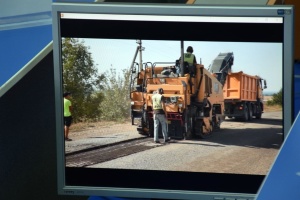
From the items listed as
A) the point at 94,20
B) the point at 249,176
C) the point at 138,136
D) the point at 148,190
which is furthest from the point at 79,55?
the point at 249,176

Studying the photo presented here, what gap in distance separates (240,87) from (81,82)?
14.1 inches

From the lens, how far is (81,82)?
84 cm

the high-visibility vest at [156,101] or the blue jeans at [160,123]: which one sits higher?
the high-visibility vest at [156,101]

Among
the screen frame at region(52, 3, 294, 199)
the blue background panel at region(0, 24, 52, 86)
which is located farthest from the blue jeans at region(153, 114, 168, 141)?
the blue background panel at region(0, 24, 52, 86)

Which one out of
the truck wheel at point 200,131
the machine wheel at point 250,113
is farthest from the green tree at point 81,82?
the machine wheel at point 250,113

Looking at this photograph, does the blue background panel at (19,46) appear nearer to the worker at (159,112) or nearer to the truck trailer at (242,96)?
the worker at (159,112)

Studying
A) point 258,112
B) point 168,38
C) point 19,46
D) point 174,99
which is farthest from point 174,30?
point 19,46

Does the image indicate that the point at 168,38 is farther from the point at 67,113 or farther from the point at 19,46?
the point at 19,46

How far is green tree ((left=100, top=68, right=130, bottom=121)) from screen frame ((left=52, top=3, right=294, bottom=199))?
10 cm

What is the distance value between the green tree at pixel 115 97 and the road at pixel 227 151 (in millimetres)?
102

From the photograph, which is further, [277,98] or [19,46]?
[19,46]

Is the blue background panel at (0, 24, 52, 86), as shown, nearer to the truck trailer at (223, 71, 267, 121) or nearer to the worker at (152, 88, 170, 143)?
the worker at (152, 88, 170, 143)

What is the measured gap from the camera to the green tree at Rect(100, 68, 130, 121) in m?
0.82

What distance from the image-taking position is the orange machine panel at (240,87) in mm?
785
